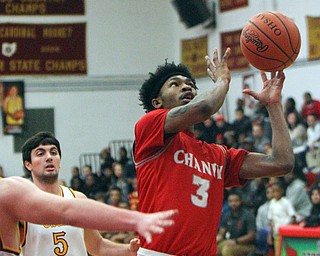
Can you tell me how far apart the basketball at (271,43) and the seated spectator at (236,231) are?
664cm

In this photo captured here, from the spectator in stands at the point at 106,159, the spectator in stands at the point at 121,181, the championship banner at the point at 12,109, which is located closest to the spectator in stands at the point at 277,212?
the spectator in stands at the point at 121,181

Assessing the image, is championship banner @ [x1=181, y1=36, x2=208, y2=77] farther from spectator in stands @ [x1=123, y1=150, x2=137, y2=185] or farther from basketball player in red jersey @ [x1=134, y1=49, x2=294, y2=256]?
basketball player in red jersey @ [x1=134, y1=49, x2=294, y2=256]

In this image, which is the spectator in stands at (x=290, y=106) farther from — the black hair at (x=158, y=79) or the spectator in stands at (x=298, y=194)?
the black hair at (x=158, y=79)

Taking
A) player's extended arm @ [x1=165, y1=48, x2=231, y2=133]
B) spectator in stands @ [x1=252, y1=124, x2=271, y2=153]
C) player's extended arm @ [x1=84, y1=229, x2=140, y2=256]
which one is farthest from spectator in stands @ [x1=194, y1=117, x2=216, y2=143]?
player's extended arm @ [x1=165, y1=48, x2=231, y2=133]

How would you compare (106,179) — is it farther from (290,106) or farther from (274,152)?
(274,152)

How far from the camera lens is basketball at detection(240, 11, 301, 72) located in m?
6.04

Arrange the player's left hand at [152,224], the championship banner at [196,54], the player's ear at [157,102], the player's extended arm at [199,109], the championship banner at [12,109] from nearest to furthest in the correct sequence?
the player's left hand at [152,224]
the player's extended arm at [199,109]
the player's ear at [157,102]
the championship banner at [196,54]
the championship banner at [12,109]

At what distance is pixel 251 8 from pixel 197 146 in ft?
46.8

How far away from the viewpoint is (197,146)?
5.68 m

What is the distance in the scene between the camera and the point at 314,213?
1166 cm

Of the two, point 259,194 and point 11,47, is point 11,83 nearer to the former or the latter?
point 11,47

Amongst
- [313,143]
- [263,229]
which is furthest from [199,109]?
[313,143]

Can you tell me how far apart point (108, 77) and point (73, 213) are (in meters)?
19.1

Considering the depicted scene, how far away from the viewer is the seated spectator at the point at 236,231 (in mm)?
12406
